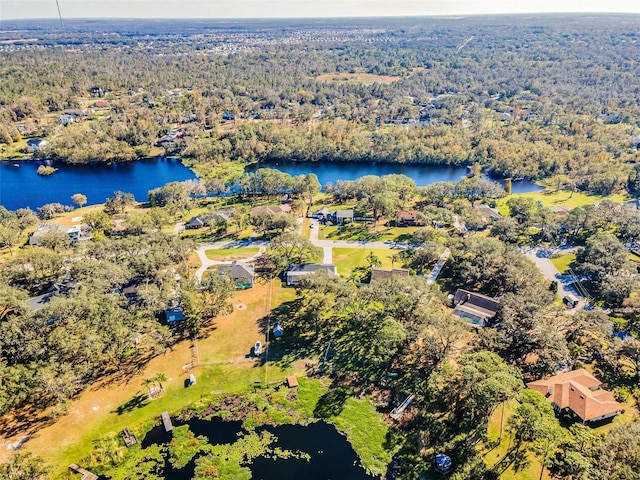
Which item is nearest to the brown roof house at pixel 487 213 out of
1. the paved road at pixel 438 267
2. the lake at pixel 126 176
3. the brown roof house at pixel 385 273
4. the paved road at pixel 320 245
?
the paved road at pixel 438 267

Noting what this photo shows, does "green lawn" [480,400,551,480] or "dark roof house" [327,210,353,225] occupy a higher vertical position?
"dark roof house" [327,210,353,225]

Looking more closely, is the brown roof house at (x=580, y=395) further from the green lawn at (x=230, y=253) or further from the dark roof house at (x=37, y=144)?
the dark roof house at (x=37, y=144)

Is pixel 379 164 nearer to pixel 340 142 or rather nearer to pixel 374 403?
pixel 340 142

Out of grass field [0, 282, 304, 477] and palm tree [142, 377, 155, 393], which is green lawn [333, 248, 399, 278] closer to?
grass field [0, 282, 304, 477]

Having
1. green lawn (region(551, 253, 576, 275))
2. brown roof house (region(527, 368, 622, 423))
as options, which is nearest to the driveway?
brown roof house (region(527, 368, 622, 423))

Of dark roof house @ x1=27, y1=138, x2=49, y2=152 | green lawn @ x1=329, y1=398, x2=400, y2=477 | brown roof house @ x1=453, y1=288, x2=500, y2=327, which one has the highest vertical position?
dark roof house @ x1=27, y1=138, x2=49, y2=152

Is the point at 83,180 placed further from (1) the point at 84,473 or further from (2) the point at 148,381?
(1) the point at 84,473

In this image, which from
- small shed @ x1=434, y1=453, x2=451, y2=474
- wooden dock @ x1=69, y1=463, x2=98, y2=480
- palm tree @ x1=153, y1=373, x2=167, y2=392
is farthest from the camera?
palm tree @ x1=153, y1=373, x2=167, y2=392

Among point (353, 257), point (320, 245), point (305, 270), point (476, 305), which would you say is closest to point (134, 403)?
point (305, 270)
